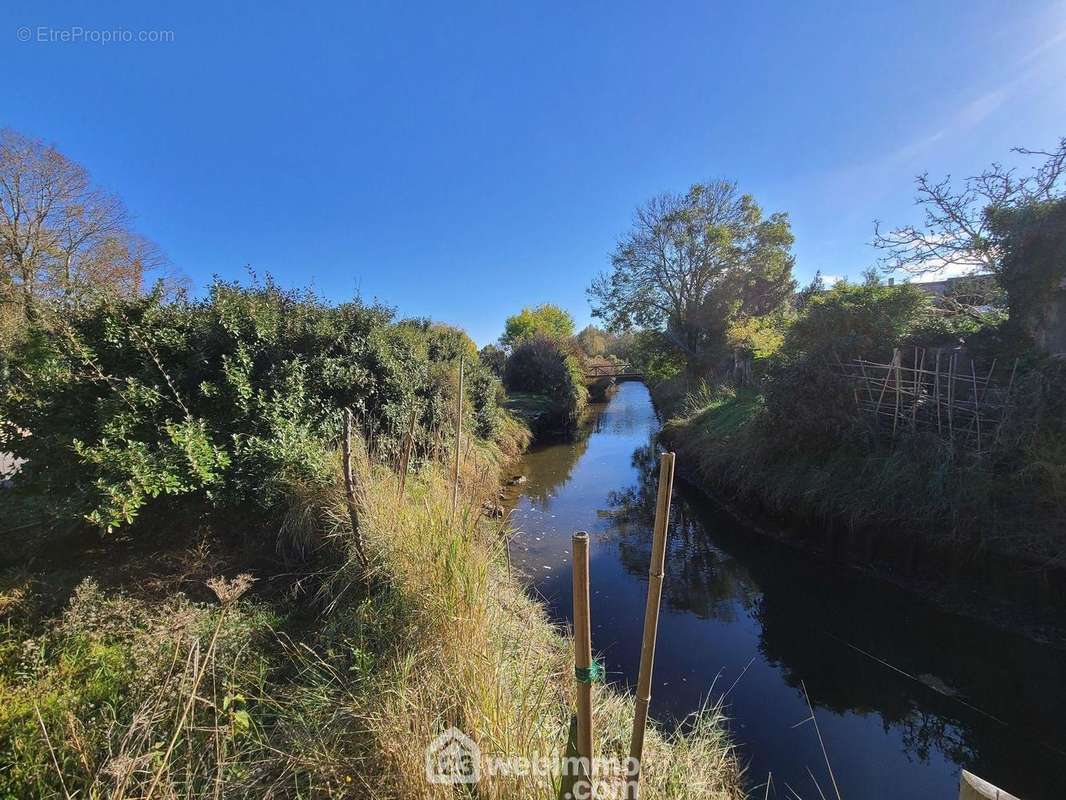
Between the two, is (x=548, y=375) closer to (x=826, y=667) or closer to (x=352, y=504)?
(x=826, y=667)

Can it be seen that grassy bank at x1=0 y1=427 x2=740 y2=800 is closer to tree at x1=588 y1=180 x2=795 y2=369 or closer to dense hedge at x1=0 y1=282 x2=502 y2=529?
dense hedge at x1=0 y1=282 x2=502 y2=529

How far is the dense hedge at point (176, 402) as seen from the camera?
11.4ft

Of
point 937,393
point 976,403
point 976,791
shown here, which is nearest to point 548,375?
point 937,393

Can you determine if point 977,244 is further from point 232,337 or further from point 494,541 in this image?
point 232,337

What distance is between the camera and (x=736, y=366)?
Answer: 47.9 ft

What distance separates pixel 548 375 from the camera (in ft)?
66.0

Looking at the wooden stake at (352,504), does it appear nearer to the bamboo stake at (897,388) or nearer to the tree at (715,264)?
the bamboo stake at (897,388)

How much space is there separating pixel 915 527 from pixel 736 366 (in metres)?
9.95

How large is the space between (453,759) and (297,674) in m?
1.51

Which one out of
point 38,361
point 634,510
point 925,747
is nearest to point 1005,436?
point 925,747

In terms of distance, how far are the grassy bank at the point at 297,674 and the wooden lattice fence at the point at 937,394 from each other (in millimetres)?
5253

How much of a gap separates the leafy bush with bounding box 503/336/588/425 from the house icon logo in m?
17.4

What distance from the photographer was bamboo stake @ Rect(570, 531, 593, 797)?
1098 mm

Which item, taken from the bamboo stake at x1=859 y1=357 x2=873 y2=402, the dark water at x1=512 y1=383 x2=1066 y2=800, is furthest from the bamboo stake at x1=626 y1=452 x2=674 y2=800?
the bamboo stake at x1=859 y1=357 x2=873 y2=402
